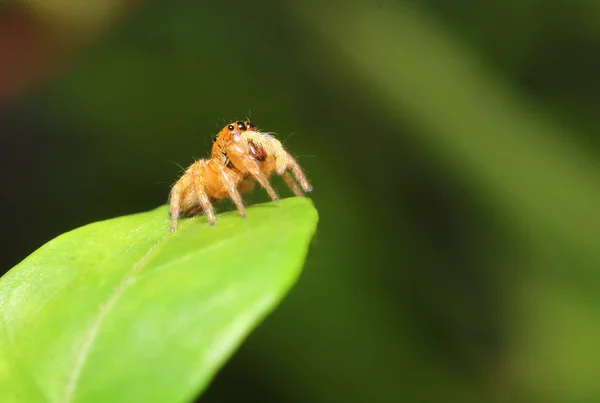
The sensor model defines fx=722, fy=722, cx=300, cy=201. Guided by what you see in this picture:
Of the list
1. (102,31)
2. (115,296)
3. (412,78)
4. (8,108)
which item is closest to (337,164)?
(412,78)

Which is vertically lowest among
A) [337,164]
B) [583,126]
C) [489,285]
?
[489,285]

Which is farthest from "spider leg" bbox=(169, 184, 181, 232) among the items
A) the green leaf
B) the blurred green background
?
the blurred green background

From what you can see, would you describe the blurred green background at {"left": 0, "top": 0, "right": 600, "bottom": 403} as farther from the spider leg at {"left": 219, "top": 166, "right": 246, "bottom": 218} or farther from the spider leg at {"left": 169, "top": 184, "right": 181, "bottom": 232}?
the spider leg at {"left": 169, "top": 184, "right": 181, "bottom": 232}

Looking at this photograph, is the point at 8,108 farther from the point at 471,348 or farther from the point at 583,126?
the point at 583,126

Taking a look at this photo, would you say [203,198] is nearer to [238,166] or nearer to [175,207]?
[175,207]

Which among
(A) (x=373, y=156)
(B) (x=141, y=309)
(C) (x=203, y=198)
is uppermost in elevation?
(B) (x=141, y=309)

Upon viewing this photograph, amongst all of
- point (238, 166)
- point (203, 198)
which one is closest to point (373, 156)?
point (238, 166)
